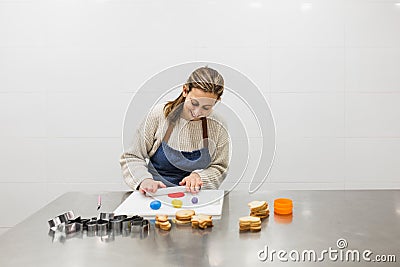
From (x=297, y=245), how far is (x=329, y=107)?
Answer: 1.87 m

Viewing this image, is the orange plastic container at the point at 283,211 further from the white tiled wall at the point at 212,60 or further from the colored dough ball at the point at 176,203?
the white tiled wall at the point at 212,60

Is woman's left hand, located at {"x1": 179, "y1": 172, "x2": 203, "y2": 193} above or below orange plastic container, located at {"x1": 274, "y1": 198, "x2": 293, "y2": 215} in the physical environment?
above

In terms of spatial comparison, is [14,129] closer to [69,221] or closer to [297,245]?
[69,221]

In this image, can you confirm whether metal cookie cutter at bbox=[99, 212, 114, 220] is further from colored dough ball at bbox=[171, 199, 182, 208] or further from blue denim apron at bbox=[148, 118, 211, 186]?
blue denim apron at bbox=[148, 118, 211, 186]

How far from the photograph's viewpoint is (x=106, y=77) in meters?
2.89

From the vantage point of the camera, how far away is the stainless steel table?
3.46 ft

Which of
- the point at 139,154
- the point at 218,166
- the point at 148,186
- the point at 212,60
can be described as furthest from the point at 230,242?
the point at 212,60

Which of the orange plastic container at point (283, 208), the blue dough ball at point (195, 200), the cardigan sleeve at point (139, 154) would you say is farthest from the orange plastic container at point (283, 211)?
the cardigan sleeve at point (139, 154)

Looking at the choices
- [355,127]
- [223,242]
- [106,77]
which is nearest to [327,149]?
[355,127]

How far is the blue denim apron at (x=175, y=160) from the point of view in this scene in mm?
2037

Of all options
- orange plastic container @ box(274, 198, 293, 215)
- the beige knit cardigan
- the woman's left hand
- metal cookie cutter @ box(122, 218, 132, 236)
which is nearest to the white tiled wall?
the beige knit cardigan

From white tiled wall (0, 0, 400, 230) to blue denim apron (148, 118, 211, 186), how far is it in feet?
2.98

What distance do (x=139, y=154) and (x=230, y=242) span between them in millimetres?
917

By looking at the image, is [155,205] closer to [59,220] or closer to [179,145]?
[59,220]
